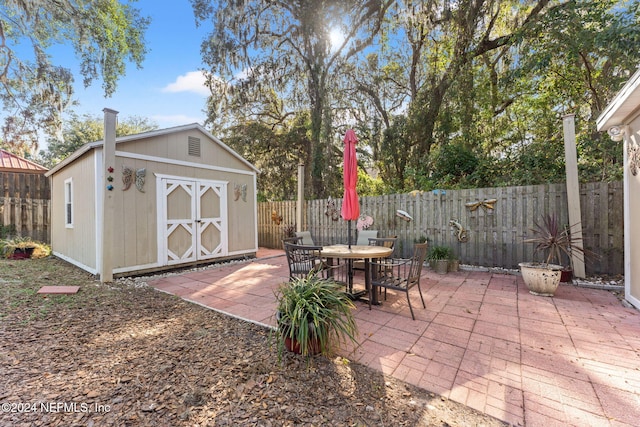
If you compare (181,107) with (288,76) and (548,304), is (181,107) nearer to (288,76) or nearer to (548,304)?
(288,76)

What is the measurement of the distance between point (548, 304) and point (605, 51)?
6.17m

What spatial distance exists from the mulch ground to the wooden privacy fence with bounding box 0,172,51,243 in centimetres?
725

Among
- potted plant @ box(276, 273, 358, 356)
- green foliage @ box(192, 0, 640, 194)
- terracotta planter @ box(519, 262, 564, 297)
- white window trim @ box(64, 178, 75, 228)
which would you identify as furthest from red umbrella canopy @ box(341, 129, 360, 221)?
white window trim @ box(64, 178, 75, 228)

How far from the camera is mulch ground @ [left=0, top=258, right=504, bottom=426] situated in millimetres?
1634

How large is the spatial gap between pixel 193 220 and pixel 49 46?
8.78m

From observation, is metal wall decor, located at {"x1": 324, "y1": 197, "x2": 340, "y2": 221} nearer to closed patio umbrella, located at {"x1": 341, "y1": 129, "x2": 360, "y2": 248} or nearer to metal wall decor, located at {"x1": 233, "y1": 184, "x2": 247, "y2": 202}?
metal wall decor, located at {"x1": 233, "y1": 184, "x2": 247, "y2": 202}

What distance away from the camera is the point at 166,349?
96.4 inches

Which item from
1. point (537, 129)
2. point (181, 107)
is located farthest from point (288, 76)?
point (537, 129)

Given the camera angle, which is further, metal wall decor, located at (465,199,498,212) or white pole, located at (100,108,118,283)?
metal wall decor, located at (465,199,498,212)

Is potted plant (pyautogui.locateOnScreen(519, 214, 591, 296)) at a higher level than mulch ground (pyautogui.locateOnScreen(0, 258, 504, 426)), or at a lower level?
higher

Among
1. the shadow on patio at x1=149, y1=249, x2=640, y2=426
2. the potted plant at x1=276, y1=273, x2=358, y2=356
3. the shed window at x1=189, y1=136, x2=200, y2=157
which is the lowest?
the shadow on patio at x1=149, y1=249, x2=640, y2=426

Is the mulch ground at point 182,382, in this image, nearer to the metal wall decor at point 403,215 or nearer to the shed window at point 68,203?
the shed window at point 68,203

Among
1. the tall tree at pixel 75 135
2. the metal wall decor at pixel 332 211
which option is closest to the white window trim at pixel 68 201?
the metal wall decor at pixel 332 211

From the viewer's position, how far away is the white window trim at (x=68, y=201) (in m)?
6.49
